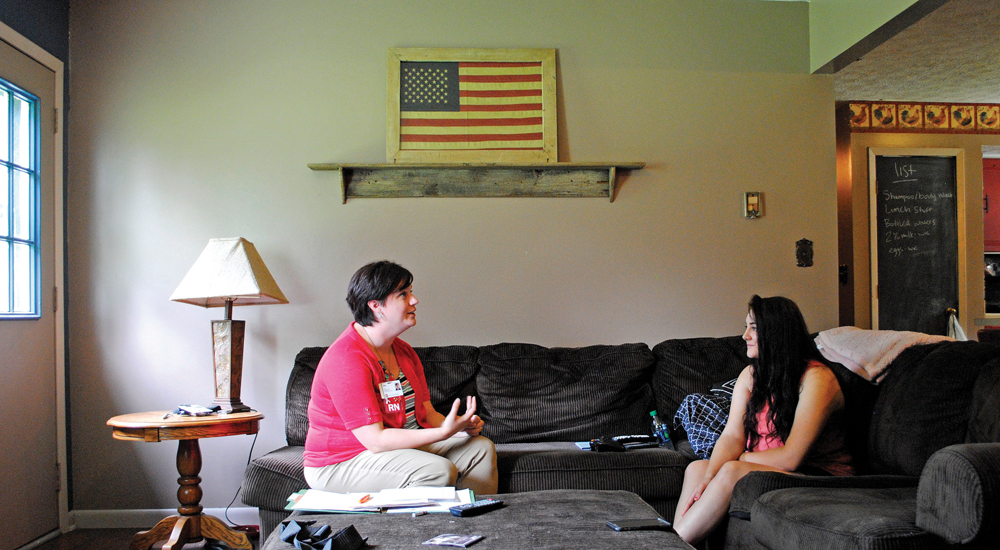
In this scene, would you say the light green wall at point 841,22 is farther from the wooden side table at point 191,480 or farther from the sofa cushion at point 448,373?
the wooden side table at point 191,480

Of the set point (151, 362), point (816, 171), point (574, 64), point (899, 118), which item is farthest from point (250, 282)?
point (899, 118)

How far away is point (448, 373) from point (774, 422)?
1.43 meters

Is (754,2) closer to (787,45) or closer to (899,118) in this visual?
(787,45)

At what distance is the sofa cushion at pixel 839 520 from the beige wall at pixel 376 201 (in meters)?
1.64

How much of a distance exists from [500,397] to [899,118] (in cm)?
383

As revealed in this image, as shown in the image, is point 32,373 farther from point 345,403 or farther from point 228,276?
point 345,403

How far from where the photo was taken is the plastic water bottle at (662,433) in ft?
9.25

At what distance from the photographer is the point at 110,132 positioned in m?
3.38

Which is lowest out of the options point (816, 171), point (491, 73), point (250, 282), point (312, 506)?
point (312, 506)

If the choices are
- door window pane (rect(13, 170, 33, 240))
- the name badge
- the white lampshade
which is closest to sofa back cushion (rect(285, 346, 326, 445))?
the white lampshade

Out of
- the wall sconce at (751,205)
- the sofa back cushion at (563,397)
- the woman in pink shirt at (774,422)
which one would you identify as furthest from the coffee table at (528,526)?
the wall sconce at (751,205)

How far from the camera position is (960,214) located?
15.4 ft

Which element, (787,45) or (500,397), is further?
(787,45)

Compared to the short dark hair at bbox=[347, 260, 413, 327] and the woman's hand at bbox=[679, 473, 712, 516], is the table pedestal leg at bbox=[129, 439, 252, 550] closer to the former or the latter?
the short dark hair at bbox=[347, 260, 413, 327]
